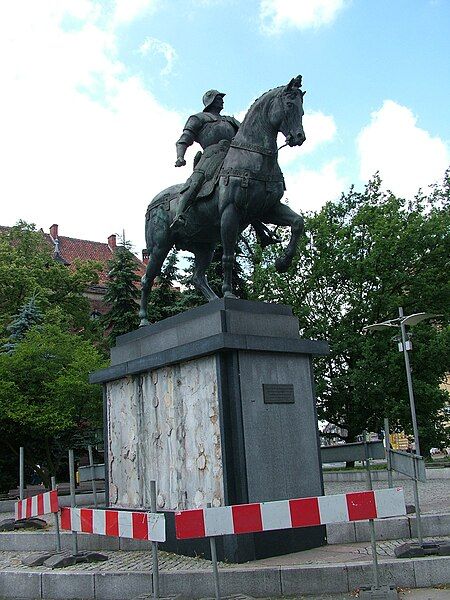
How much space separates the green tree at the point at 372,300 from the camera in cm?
3078

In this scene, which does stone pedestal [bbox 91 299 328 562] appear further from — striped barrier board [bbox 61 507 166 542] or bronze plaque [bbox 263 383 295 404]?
striped barrier board [bbox 61 507 166 542]

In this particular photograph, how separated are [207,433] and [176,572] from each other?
2.12 m

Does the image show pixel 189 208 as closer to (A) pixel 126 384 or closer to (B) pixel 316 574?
(A) pixel 126 384

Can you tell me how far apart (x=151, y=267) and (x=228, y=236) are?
233 cm

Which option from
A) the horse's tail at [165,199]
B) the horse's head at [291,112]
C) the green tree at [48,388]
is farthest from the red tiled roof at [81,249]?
the horse's head at [291,112]

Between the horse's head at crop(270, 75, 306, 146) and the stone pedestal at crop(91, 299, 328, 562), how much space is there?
248 cm

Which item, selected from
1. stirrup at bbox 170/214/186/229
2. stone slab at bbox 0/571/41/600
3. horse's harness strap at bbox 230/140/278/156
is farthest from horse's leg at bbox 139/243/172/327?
stone slab at bbox 0/571/41/600

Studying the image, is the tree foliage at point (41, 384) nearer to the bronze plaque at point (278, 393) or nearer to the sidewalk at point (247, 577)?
the bronze plaque at point (278, 393)

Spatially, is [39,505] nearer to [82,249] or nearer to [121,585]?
[121,585]

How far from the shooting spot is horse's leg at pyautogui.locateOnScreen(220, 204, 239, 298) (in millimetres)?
10562

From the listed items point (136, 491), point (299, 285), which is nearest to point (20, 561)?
point (136, 491)

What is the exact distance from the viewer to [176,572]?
310 inches

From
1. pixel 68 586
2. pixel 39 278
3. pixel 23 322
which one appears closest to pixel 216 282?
pixel 23 322

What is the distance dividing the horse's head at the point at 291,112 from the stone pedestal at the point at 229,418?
2.48m
